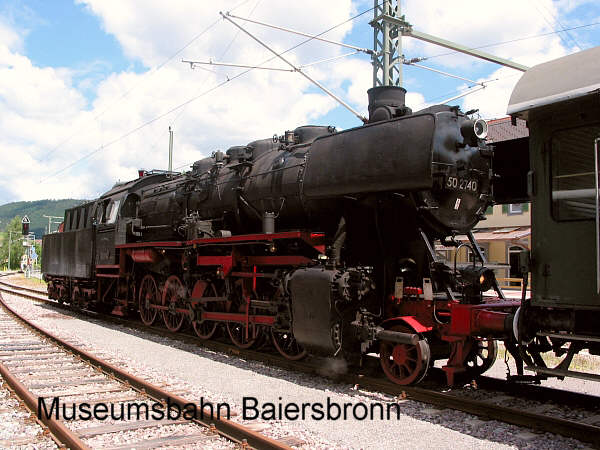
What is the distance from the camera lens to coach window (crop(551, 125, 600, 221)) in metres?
4.54

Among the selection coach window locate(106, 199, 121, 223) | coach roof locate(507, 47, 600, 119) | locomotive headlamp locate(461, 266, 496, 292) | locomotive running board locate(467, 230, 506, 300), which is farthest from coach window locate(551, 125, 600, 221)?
coach window locate(106, 199, 121, 223)

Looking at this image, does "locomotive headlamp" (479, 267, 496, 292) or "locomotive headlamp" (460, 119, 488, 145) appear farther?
"locomotive headlamp" (479, 267, 496, 292)

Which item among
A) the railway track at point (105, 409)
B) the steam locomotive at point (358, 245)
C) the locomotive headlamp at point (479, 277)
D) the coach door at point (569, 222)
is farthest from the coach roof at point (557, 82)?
the railway track at point (105, 409)

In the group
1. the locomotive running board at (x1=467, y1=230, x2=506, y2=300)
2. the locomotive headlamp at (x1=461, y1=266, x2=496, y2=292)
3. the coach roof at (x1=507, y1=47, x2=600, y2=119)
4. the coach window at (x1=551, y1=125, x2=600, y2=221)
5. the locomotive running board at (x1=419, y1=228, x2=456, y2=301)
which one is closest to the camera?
the coach roof at (x1=507, y1=47, x2=600, y2=119)

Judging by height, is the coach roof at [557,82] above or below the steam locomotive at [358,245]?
above

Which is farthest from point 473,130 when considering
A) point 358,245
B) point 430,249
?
point 358,245

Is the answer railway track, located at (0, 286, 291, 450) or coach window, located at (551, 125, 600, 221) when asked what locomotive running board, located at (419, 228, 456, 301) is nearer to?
coach window, located at (551, 125, 600, 221)

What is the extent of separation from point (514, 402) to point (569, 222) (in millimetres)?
2516

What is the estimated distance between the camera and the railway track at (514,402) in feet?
16.3

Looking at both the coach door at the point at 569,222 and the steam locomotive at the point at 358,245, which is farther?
the steam locomotive at the point at 358,245

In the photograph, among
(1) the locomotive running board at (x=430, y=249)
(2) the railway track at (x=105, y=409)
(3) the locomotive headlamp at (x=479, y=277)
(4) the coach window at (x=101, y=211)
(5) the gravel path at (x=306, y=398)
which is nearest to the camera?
(2) the railway track at (x=105, y=409)

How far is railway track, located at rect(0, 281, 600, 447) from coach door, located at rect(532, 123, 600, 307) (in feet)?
A: 3.98

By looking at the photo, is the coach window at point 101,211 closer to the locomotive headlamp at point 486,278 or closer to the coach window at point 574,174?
the locomotive headlamp at point 486,278

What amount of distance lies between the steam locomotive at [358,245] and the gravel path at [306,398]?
1.89 feet
